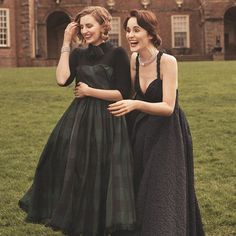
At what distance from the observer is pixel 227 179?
22.7 feet

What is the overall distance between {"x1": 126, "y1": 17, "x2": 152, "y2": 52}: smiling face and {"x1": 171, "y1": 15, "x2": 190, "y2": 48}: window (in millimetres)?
37556

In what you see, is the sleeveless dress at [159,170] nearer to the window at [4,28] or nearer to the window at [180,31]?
the window at [4,28]

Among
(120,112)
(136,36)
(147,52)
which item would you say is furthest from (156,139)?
(136,36)

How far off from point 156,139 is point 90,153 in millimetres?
483

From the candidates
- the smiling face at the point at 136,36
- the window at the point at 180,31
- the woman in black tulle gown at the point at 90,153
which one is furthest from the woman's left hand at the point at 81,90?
the window at the point at 180,31

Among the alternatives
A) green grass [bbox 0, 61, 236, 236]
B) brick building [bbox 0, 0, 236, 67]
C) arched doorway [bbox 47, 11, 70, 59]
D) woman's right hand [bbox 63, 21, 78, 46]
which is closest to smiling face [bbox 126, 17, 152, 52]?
woman's right hand [bbox 63, 21, 78, 46]

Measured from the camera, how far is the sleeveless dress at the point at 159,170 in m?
3.62

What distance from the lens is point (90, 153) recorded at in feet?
12.2

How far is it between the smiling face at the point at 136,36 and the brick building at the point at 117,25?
29.0m

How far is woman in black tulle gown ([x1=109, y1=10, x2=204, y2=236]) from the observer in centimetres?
362

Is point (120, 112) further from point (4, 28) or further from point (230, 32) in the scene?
point (230, 32)

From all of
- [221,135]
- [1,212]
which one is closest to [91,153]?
[1,212]

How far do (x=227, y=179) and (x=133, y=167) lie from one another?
3.50 m

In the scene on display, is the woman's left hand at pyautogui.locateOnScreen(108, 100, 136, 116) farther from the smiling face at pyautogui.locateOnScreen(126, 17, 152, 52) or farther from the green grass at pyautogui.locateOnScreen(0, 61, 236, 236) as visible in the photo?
the green grass at pyautogui.locateOnScreen(0, 61, 236, 236)
